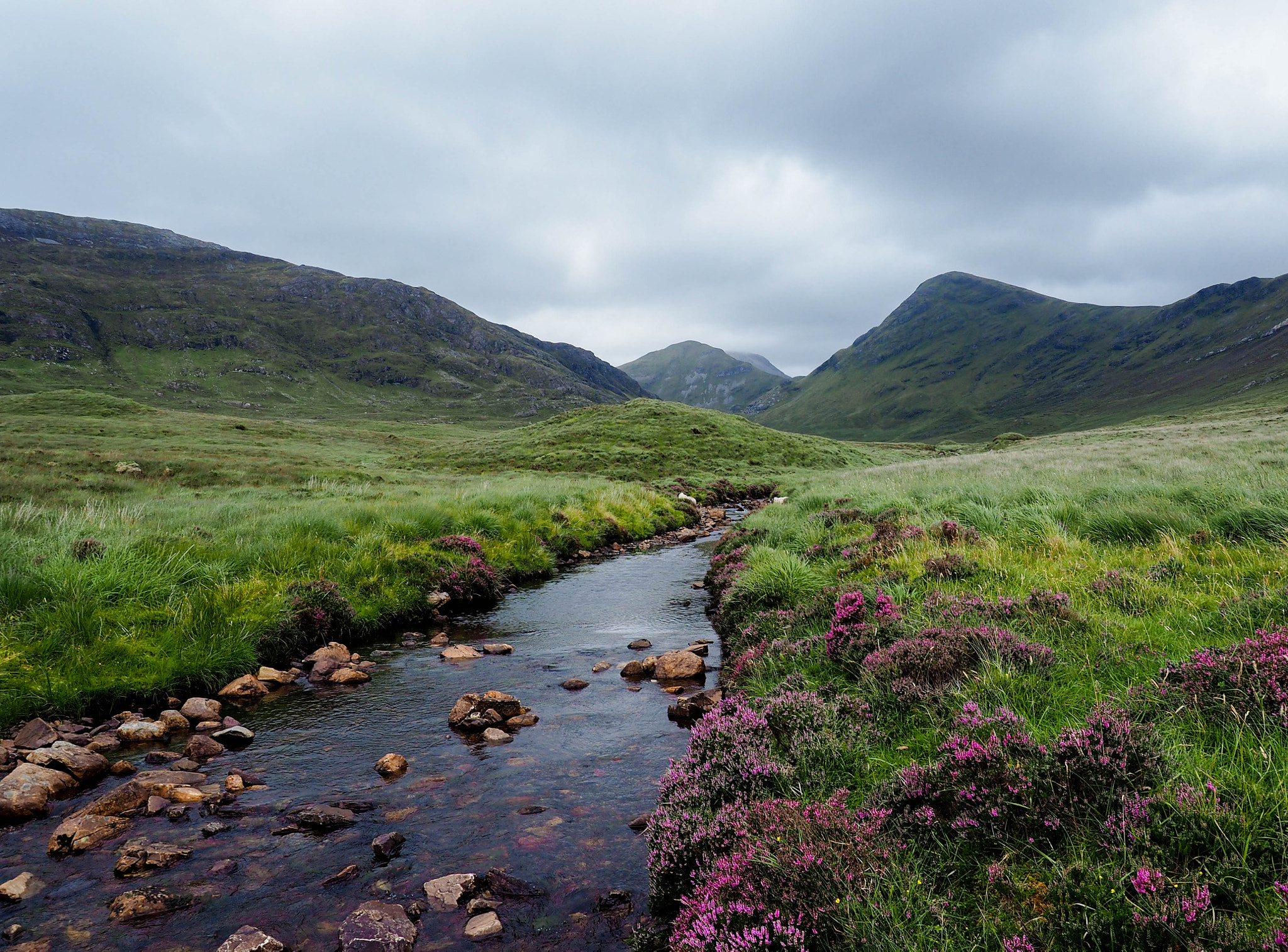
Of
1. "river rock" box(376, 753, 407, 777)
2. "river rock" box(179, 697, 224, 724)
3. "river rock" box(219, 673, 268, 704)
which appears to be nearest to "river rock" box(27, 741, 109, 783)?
"river rock" box(179, 697, 224, 724)

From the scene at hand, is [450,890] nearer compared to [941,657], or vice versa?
[450,890]

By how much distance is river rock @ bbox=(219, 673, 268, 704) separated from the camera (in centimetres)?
867

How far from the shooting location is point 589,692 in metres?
9.03

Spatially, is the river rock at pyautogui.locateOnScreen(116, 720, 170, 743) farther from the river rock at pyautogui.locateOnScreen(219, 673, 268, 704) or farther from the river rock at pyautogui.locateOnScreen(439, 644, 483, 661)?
the river rock at pyautogui.locateOnScreen(439, 644, 483, 661)

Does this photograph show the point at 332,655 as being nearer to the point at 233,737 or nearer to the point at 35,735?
the point at 233,737

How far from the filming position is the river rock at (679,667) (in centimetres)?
939

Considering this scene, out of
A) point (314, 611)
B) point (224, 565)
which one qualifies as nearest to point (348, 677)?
point (314, 611)

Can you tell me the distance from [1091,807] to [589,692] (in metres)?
6.86

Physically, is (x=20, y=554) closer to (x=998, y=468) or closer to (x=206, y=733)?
(x=206, y=733)

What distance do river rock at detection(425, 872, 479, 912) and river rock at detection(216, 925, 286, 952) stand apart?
104 cm

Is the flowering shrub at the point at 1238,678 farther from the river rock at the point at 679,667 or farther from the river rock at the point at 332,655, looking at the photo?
the river rock at the point at 332,655

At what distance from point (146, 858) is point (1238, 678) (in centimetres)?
881

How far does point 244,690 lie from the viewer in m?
8.72

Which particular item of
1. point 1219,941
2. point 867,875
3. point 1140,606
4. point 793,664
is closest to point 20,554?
point 793,664
